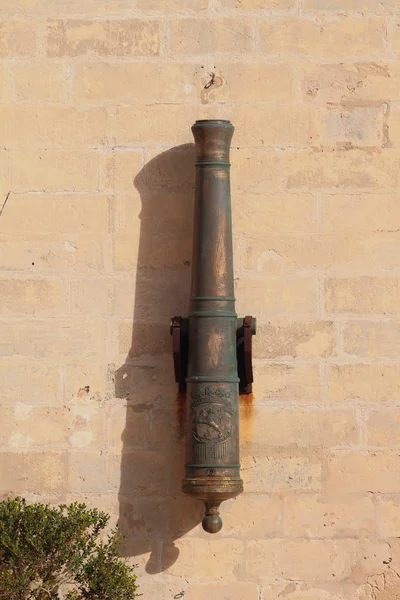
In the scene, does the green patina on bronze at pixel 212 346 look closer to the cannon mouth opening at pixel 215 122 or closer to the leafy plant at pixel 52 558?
the cannon mouth opening at pixel 215 122

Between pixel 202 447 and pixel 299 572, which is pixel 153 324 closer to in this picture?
pixel 202 447

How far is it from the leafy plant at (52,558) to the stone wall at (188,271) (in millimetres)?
342

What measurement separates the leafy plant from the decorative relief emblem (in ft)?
1.55

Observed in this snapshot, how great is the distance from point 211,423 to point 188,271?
25.8 inches

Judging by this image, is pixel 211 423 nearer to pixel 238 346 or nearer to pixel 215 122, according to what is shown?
pixel 238 346

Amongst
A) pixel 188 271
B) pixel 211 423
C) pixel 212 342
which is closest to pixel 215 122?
pixel 188 271

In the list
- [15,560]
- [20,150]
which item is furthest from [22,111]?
[15,560]

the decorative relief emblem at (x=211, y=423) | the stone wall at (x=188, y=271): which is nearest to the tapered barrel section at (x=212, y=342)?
the decorative relief emblem at (x=211, y=423)

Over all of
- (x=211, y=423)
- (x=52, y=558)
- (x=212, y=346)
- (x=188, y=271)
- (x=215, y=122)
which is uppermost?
(x=215, y=122)

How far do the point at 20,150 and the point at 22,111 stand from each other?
0.16 meters

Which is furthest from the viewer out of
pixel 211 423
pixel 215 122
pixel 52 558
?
pixel 215 122

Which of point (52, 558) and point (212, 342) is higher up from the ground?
point (212, 342)

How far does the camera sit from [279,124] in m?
5.37

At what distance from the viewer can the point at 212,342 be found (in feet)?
16.6
